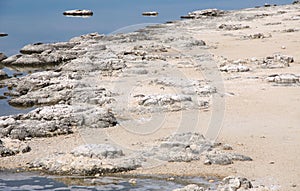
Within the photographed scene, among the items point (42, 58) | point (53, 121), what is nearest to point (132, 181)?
point (53, 121)

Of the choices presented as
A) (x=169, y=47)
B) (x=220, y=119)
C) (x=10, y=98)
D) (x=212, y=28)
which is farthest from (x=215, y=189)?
(x=212, y=28)

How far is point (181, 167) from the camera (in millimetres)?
10016

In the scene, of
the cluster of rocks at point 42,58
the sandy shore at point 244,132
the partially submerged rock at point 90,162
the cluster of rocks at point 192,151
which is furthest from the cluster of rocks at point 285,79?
the cluster of rocks at point 42,58

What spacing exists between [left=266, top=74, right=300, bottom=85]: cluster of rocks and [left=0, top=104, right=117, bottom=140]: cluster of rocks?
6.41m

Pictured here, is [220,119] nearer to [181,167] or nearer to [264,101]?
[264,101]

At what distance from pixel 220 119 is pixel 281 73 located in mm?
6336

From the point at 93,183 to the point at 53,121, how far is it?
3.92 metres

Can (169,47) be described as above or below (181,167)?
above

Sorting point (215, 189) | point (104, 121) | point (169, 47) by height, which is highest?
point (169, 47)

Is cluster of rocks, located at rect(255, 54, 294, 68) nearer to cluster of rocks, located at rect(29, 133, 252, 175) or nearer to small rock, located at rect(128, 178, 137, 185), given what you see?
cluster of rocks, located at rect(29, 133, 252, 175)

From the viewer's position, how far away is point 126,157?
10484 mm

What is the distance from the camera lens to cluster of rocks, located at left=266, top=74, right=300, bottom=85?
17172 mm

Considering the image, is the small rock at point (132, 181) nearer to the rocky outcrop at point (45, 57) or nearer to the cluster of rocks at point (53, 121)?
the cluster of rocks at point (53, 121)

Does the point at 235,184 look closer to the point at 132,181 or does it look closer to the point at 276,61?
the point at 132,181
